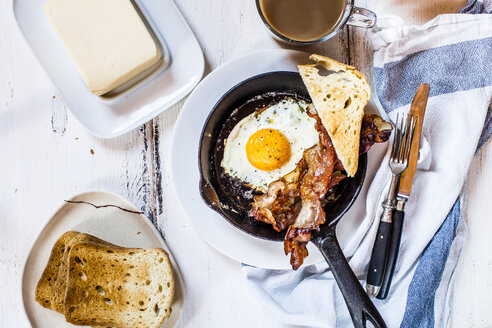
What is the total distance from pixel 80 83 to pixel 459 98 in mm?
1714

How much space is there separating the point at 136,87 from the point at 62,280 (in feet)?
3.27

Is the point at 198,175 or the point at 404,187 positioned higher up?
the point at 198,175

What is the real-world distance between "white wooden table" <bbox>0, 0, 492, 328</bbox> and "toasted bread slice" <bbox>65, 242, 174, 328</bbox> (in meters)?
0.13

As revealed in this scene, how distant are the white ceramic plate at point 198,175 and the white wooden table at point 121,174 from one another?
0.18 meters

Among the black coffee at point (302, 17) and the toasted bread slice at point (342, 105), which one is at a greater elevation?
the black coffee at point (302, 17)

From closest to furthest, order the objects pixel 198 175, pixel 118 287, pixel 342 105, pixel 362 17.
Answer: pixel 342 105 → pixel 362 17 → pixel 198 175 → pixel 118 287

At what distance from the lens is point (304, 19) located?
194cm

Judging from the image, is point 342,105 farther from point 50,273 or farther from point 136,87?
point 50,273

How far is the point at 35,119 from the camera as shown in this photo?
2240 millimetres

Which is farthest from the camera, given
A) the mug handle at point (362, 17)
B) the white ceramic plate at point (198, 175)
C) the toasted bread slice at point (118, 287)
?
the toasted bread slice at point (118, 287)

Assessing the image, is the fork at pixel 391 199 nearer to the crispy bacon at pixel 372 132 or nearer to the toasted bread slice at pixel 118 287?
the crispy bacon at pixel 372 132

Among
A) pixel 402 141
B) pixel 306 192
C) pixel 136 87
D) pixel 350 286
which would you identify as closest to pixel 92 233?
pixel 136 87

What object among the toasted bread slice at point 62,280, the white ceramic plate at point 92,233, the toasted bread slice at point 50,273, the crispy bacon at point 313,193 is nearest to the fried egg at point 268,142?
the crispy bacon at point 313,193

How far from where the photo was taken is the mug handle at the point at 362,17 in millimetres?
1892
